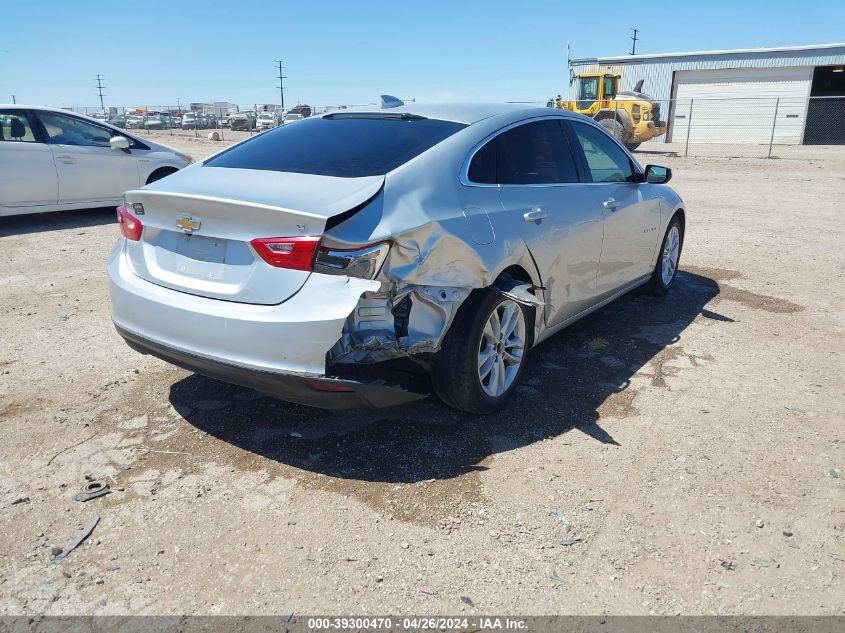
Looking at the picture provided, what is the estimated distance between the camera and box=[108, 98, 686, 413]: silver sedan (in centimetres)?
300

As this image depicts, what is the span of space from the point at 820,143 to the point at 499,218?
3715cm

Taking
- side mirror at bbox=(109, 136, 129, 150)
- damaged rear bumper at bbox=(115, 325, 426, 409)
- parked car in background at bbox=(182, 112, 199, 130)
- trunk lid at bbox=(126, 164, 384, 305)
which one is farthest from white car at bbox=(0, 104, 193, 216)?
parked car in background at bbox=(182, 112, 199, 130)

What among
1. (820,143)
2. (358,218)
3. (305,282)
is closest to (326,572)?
(305,282)

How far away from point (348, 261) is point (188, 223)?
90cm

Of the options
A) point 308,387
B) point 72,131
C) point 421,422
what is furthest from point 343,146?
point 72,131

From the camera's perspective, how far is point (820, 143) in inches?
1342

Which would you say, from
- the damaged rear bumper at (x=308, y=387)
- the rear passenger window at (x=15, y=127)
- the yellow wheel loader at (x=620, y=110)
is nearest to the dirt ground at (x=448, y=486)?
the damaged rear bumper at (x=308, y=387)

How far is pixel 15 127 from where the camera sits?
9062 mm

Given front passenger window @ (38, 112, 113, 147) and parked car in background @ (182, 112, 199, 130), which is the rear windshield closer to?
front passenger window @ (38, 112, 113, 147)

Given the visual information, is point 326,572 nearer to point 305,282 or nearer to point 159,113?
point 305,282

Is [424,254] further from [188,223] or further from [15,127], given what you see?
[15,127]

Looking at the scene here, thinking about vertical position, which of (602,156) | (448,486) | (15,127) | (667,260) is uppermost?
(15,127)

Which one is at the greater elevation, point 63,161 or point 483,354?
point 63,161

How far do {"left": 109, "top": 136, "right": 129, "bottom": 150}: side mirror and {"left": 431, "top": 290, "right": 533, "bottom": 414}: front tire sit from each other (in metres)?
7.98
